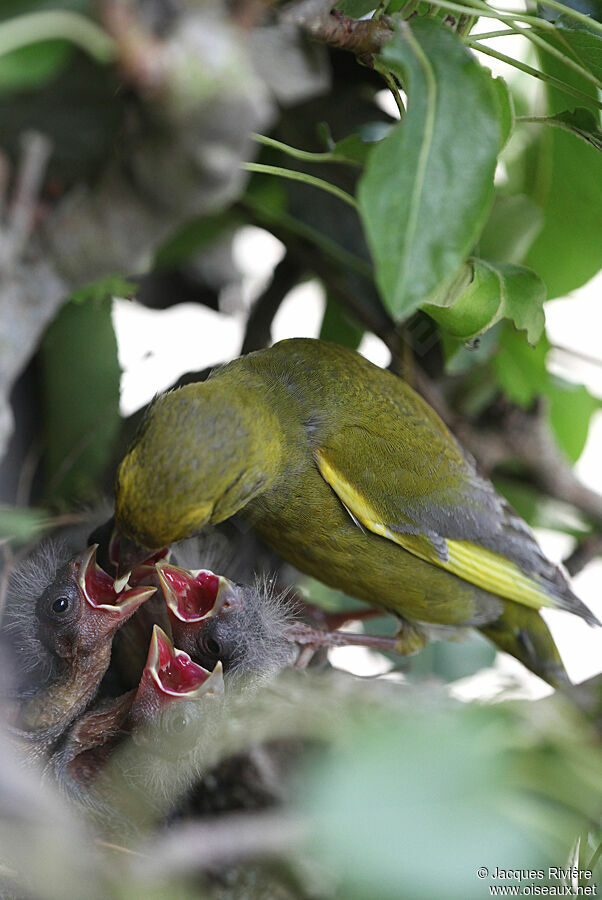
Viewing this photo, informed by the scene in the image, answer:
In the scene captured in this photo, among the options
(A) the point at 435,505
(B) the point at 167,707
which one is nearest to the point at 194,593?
(B) the point at 167,707

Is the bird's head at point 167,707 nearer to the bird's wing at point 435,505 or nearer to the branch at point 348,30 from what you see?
the bird's wing at point 435,505

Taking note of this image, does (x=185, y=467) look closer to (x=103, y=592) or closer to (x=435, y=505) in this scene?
(x=103, y=592)

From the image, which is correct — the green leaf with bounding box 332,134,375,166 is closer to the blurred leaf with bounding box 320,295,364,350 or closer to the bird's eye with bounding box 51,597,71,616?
the blurred leaf with bounding box 320,295,364,350

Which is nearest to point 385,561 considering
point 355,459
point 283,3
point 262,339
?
point 355,459

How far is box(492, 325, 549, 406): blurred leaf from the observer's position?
1.34 m

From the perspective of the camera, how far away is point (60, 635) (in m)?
1.17

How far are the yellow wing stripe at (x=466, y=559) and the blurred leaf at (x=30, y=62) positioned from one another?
0.82 m

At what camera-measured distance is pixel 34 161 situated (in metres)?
0.66

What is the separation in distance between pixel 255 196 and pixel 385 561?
65 cm

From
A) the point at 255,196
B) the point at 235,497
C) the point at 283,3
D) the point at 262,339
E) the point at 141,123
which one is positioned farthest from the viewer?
the point at 262,339

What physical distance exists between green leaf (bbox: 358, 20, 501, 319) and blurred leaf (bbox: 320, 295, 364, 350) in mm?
728

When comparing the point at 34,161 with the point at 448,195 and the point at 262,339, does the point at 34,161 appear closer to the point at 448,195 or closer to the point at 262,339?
the point at 448,195

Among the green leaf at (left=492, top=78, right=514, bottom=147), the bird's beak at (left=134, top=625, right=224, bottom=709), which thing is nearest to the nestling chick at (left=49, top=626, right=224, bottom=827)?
the bird's beak at (left=134, top=625, right=224, bottom=709)

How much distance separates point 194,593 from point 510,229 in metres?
0.72
